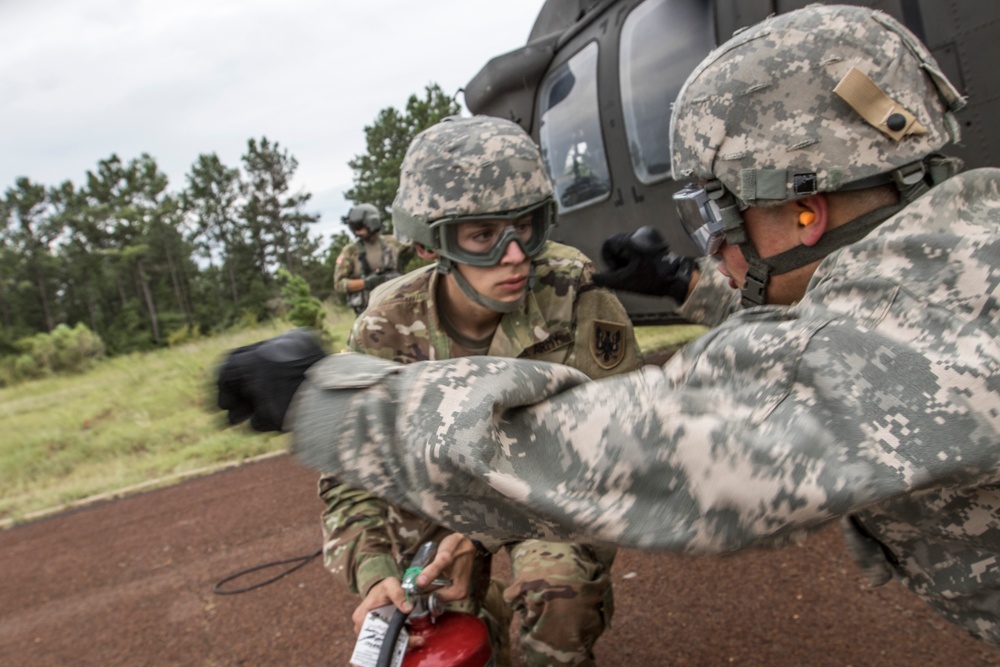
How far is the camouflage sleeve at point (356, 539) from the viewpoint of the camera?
2.50 meters

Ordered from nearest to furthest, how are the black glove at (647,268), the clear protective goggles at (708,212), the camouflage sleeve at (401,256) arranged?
1. the clear protective goggles at (708,212)
2. the black glove at (647,268)
3. the camouflage sleeve at (401,256)

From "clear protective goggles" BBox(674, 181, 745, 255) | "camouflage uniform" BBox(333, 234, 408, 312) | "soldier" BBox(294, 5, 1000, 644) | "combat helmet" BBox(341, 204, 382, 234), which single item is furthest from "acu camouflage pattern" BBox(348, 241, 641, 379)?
"camouflage uniform" BBox(333, 234, 408, 312)

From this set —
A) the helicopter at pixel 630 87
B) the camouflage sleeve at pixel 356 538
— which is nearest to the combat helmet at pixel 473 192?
the camouflage sleeve at pixel 356 538

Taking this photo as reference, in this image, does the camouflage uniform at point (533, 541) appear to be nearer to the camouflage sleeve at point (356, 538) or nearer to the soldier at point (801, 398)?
the camouflage sleeve at point (356, 538)

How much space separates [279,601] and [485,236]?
8.82 feet

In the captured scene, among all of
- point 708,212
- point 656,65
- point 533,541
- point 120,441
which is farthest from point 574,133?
point 120,441

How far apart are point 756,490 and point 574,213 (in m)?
5.39

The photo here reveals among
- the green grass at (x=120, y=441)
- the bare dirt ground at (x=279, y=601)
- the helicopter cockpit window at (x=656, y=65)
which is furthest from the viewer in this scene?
the green grass at (x=120, y=441)

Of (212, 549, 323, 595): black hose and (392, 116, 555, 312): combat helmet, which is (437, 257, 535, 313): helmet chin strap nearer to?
(392, 116, 555, 312): combat helmet

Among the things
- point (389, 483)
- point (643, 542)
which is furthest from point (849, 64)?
point (389, 483)

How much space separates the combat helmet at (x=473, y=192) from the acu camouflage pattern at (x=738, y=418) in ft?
4.83

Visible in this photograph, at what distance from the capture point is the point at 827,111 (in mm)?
1581

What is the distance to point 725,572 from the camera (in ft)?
12.1

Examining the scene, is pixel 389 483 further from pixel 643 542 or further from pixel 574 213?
pixel 574 213
